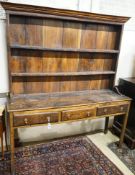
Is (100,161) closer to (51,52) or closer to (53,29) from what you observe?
(51,52)

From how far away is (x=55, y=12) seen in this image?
1.81 metres

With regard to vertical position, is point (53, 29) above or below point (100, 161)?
above

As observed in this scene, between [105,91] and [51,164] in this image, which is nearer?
[51,164]

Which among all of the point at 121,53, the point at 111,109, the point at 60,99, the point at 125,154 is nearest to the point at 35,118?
the point at 60,99

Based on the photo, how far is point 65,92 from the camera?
2285mm

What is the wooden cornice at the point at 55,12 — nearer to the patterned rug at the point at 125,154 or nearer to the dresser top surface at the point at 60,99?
the dresser top surface at the point at 60,99

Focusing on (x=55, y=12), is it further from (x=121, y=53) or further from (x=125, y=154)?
(x=125, y=154)

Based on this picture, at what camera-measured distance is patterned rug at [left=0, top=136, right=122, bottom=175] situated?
1928mm

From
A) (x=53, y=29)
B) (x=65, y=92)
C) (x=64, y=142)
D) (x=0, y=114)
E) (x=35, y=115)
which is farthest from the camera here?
(x=64, y=142)

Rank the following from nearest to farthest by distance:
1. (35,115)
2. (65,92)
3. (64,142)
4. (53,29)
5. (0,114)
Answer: (35,115)
(0,114)
(53,29)
(65,92)
(64,142)

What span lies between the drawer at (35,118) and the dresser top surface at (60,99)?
0.24ft

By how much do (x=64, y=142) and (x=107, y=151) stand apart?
0.61 m

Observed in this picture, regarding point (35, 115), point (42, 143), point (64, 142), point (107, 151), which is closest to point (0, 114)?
point (35, 115)

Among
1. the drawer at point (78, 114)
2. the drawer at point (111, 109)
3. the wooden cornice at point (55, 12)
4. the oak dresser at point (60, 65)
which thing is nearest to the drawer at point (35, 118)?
the oak dresser at point (60, 65)
